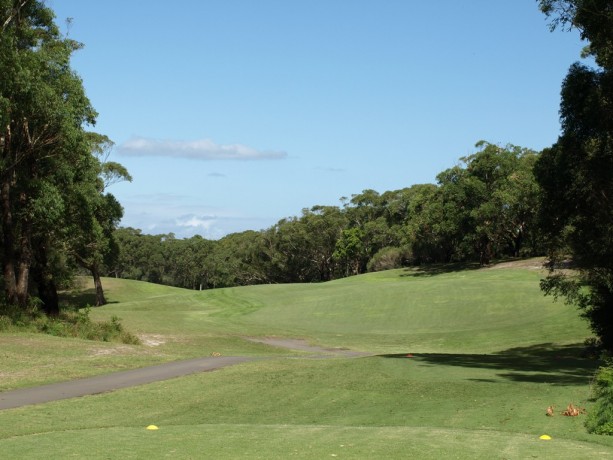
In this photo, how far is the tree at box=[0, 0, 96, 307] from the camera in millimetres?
26938

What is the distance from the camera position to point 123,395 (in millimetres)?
15961

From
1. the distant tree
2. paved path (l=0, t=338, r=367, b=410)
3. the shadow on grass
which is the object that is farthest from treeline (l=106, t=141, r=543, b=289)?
paved path (l=0, t=338, r=367, b=410)

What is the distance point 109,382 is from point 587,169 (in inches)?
716

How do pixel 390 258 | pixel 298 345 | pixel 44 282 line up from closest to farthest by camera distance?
pixel 44 282, pixel 298 345, pixel 390 258

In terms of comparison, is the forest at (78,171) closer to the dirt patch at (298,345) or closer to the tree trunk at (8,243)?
the tree trunk at (8,243)

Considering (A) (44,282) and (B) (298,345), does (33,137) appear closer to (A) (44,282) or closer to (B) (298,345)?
(A) (44,282)

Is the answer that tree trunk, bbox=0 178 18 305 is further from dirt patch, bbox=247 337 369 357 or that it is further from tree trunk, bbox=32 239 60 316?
dirt patch, bbox=247 337 369 357

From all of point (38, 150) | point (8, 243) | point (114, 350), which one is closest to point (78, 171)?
point (38, 150)

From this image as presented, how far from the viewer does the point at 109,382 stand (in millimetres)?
17812

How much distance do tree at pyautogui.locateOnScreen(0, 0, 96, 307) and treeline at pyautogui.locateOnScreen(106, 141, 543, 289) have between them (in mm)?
20822

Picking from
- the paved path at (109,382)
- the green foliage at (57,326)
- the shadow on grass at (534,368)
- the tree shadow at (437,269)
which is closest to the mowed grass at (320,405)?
the shadow on grass at (534,368)

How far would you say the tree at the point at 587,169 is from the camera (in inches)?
917

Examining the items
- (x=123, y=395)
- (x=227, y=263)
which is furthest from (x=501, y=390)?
(x=227, y=263)

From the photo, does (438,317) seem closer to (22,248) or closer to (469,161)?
(22,248)
